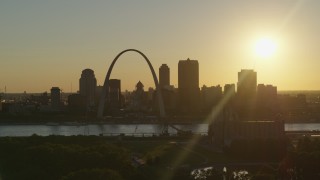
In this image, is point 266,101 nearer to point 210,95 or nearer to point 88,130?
point 210,95

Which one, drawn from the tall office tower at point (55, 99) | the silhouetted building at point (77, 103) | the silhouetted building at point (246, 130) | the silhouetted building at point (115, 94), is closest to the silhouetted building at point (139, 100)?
the silhouetted building at point (115, 94)

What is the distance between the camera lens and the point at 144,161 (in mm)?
34031

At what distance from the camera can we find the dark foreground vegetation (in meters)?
21.8

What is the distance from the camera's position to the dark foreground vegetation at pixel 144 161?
2175 centimetres

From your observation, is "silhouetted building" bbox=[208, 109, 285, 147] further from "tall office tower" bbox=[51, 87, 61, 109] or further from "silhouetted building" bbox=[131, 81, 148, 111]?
"tall office tower" bbox=[51, 87, 61, 109]

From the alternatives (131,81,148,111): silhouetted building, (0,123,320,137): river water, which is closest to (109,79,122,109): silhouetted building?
(131,81,148,111): silhouetted building

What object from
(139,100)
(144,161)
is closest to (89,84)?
(139,100)

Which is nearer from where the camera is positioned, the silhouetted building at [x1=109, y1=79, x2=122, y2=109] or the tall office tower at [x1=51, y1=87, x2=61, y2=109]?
the silhouetted building at [x1=109, y1=79, x2=122, y2=109]

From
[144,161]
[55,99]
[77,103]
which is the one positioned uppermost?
[55,99]

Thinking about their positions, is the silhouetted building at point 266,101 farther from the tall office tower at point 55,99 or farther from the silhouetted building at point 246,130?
the silhouetted building at point 246,130

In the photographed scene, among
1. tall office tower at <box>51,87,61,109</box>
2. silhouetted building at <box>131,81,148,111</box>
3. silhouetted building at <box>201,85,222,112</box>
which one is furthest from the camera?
silhouetted building at <box>131,81,148,111</box>

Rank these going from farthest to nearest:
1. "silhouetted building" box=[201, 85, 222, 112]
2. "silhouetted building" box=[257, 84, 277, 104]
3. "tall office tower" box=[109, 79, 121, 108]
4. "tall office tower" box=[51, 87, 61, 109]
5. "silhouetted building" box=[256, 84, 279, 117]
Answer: "silhouetted building" box=[257, 84, 277, 104]
"silhouetted building" box=[201, 85, 222, 112]
"tall office tower" box=[51, 87, 61, 109]
"tall office tower" box=[109, 79, 121, 108]
"silhouetted building" box=[256, 84, 279, 117]

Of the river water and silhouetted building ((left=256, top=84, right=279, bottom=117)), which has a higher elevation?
silhouetted building ((left=256, top=84, right=279, bottom=117))

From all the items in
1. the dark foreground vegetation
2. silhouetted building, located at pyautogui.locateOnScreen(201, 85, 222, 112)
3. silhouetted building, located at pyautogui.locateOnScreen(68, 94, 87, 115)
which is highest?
silhouetted building, located at pyautogui.locateOnScreen(201, 85, 222, 112)
